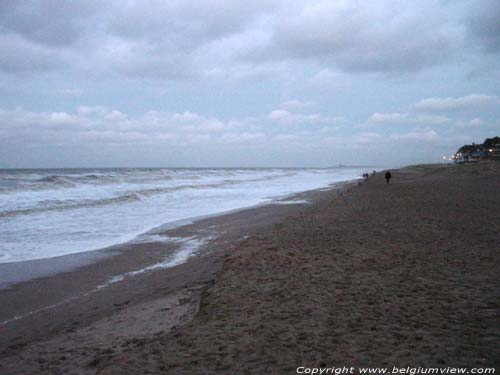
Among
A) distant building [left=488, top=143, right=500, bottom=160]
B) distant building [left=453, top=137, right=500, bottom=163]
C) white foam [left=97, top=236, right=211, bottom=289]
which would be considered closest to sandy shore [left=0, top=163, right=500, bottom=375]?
white foam [left=97, top=236, right=211, bottom=289]

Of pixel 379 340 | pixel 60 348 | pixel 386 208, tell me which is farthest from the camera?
pixel 386 208

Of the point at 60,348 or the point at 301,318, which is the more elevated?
the point at 301,318

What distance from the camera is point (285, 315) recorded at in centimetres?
493

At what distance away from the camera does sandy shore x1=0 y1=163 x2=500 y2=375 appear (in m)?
3.88

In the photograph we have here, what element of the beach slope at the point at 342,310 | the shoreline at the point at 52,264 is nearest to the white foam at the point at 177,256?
the shoreline at the point at 52,264

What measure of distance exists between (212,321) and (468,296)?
11.8 ft

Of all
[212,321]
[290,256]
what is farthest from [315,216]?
[212,321]

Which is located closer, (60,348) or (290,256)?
(60,348)

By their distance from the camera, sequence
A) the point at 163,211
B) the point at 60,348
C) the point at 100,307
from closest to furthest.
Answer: the point at 60,348, the point at 100,307, the point at 163,211

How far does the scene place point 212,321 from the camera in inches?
195

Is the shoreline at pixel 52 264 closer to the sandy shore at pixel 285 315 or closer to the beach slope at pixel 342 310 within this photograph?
the sandy shore at pixel 285 315

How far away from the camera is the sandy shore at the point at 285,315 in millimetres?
3877

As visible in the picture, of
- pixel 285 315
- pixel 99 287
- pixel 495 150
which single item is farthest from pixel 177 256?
pixel 495 150

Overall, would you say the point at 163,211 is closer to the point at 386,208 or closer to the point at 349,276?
the point at 386,208
